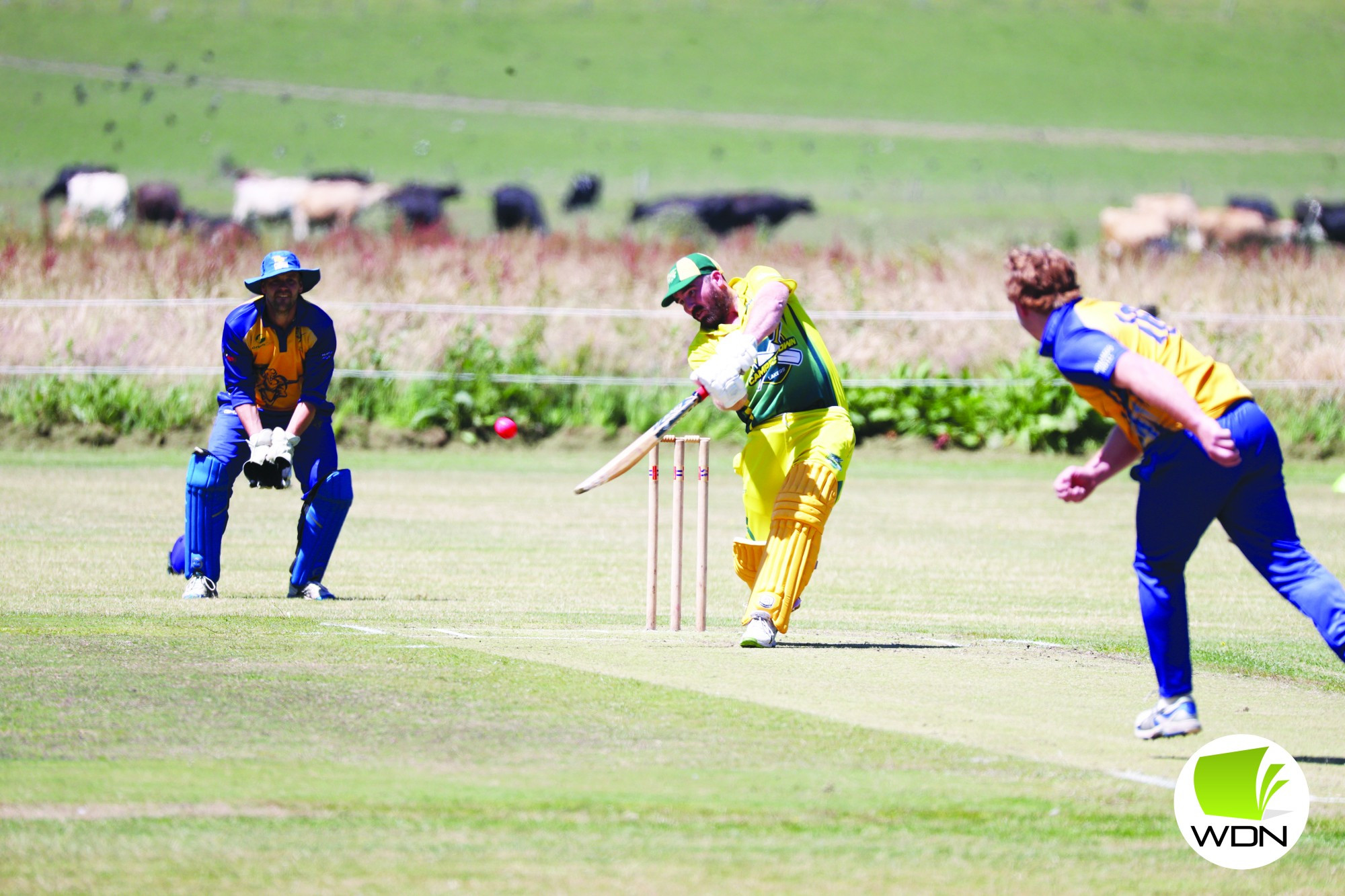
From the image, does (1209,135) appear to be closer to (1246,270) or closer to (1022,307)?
(1246,270)

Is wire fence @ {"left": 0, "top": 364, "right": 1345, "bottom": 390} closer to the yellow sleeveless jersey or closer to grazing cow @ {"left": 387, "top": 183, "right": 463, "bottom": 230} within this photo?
the yellow sleeveless jersey

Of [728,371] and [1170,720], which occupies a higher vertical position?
[728,371]

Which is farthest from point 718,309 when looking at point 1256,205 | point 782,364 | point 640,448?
point 1256,205

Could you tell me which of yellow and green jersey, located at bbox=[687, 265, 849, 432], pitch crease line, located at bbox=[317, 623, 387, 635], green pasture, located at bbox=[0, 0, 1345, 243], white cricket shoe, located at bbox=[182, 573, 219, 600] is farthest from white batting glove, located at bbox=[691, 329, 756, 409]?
green pasture, located at bbox=[0, 0, 1345, 243]

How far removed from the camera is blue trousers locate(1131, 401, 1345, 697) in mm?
6098

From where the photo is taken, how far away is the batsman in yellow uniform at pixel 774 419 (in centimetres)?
834

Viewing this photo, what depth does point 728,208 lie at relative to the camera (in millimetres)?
50125

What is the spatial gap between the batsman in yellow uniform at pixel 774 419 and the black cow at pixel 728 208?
38561 mm

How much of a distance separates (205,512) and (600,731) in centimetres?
450

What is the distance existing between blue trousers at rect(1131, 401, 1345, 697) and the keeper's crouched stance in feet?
17.7

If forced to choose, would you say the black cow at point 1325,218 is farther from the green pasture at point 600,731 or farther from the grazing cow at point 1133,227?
the green pasture at point 600,731

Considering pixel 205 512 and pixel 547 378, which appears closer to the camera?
pixel 205 512

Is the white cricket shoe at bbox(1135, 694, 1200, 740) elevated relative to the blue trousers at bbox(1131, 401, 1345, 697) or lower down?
lower down

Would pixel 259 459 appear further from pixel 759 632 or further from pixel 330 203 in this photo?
pixel 330 203
